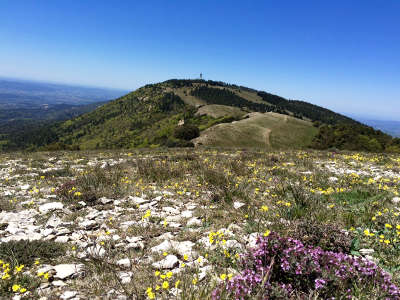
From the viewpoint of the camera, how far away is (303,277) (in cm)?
288

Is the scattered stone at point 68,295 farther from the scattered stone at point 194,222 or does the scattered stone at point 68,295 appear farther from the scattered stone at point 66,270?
the scattered stone at point 194,222

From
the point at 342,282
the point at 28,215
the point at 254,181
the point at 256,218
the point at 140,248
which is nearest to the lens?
the point at 342,282

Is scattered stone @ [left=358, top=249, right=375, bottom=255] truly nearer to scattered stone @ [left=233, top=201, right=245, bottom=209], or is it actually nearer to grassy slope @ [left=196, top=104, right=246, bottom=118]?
scattered stone @ [left=233, top=201, right=245, bottom=209]

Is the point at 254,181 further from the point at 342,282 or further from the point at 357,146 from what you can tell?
the point at 357,146

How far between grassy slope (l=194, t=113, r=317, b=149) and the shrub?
59674 mm

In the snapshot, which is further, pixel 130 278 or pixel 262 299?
pixel 130 278

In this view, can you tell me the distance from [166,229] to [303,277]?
2.81 m

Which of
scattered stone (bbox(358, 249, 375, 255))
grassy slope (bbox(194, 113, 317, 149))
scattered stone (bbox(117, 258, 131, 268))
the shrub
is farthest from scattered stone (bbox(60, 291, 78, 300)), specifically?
grassy slope (bbox(194, 113, 317, 149))

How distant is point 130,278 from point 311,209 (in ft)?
13.8

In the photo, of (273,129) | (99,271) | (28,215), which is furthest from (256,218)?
(273,129)

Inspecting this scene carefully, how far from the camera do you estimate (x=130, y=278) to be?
321 centimetres

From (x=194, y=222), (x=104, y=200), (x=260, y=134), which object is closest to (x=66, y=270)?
(x=194, y=222)

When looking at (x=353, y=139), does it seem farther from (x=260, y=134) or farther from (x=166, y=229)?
(x=166, y=229)

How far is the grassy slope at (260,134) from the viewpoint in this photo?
223 ft
